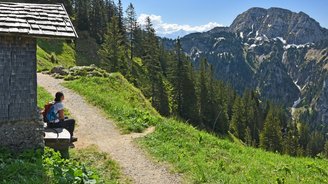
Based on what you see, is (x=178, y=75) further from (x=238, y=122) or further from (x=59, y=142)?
(x=59, y=142)

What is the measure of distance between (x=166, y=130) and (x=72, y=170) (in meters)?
9.06

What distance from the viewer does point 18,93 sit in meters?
15.5

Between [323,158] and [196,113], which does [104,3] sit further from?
[323,158]

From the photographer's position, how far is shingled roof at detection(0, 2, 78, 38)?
14.8m

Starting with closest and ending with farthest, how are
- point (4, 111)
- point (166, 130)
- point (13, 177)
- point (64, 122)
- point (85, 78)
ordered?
1. point (13, 177)
2. point (4, 111)
3. point (64, 122)
4. point (166, 130)
5. point (85, 78)

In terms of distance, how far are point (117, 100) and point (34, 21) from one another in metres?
15.8

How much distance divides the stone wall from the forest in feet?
138

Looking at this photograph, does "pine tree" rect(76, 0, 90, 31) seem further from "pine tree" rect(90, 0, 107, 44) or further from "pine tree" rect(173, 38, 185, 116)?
"pine tree" rect(173, 38, 185, 116)

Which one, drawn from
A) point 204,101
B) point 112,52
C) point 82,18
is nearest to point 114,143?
point 112,52

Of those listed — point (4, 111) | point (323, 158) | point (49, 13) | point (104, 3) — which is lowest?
point (323, 158)

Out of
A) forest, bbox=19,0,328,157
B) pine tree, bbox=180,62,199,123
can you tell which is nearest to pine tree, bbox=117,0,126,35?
forest, bbox=19,0,328,157

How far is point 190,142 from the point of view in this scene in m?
20.5

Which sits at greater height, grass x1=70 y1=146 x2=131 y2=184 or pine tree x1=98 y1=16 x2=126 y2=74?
pine tree x1=98 y1=16 x2=126 y2=74

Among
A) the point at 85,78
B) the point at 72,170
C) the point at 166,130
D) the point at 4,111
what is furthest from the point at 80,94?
the point at 72,170
